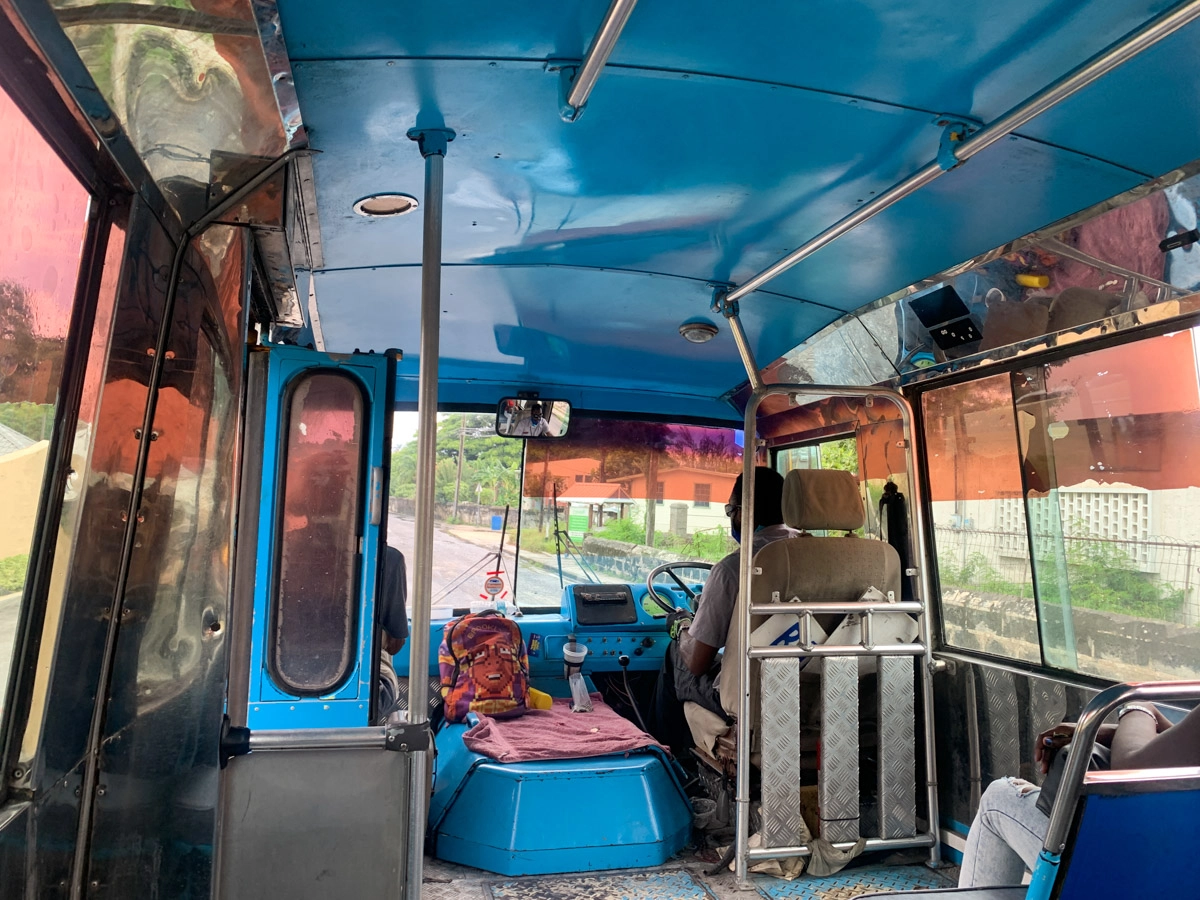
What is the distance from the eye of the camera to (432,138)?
2.28 metres

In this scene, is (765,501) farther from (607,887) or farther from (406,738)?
(406,738)

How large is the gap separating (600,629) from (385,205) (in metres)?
3.10

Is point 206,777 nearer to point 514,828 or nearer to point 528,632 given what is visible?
point 514,828

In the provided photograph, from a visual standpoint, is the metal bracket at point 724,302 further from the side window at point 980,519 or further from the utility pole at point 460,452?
the utility pole at point 460,452

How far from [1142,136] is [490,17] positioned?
1584 millimetres

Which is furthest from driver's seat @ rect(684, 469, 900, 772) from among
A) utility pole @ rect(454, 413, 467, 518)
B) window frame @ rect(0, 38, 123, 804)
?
window frame @ rect(0, 38, 123, 804)

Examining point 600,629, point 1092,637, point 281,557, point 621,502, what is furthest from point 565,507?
point 1092,637

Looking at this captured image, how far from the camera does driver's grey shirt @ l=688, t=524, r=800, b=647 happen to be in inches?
154

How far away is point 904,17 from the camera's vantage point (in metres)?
1.74

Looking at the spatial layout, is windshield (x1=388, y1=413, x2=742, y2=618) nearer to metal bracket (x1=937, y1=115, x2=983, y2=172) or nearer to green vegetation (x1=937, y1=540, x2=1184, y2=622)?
green vegetation (x1=937, y1=540, x2=1184, y2=622)

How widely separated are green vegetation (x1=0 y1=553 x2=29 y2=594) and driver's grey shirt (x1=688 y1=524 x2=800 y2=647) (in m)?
2.89

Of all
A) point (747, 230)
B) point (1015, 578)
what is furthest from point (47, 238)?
point (1015, 578)

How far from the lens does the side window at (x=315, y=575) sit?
10.4 ft

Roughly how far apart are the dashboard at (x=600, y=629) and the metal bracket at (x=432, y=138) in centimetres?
322
